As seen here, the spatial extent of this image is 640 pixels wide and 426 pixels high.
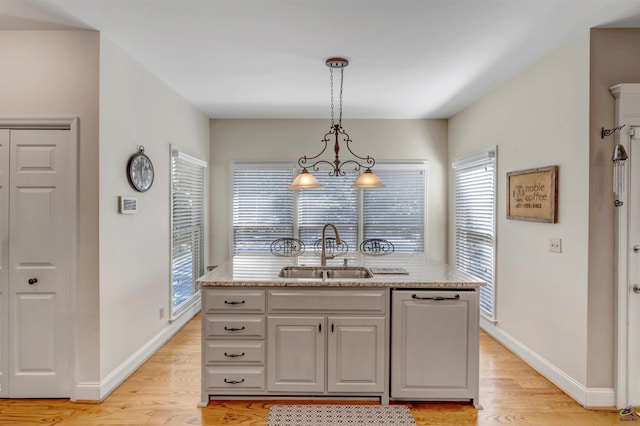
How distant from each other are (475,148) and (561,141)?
1596 mm

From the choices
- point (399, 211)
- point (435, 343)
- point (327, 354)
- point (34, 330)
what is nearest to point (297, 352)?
point (327, 354)

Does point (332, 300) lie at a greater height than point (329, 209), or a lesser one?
lesser

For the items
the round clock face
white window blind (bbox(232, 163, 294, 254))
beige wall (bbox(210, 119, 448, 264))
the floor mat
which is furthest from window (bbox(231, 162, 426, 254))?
the floor mat

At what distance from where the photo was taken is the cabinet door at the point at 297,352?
2.61 metres

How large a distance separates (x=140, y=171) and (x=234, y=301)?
5.15 feet

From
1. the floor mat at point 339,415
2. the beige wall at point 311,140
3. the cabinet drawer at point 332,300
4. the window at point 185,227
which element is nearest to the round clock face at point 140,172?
the window at point 185,227

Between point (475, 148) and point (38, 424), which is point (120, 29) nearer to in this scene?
point (38, 424)

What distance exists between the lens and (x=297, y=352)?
8.58 ft

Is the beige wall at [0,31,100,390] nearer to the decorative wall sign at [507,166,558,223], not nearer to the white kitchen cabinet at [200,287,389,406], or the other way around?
the white kitchen cabinet at [200,287,389,406]

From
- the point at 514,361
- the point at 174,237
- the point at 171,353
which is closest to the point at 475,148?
the point at 514,361

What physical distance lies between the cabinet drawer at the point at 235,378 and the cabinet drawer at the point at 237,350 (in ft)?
0.22

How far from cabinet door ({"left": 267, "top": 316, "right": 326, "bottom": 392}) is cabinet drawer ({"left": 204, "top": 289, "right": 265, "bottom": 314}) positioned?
147 millimetres

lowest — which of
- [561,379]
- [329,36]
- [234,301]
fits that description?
[561,379]

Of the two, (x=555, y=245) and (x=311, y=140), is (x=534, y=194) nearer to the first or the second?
(x=555, y=245)
